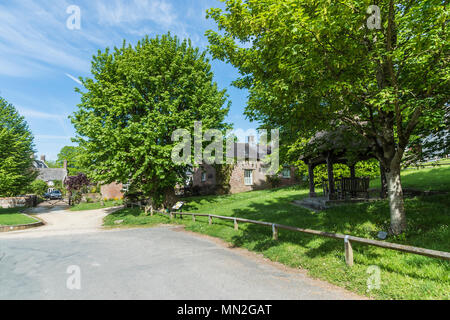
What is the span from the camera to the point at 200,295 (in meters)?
4.86

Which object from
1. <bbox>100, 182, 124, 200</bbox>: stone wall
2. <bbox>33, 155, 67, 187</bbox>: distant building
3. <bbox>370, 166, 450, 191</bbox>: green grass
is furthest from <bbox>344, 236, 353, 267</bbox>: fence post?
<bbox>33, 155, 67, 187</bbox>: distant building

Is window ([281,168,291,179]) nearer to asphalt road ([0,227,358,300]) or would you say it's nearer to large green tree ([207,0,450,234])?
asphalt road ([0,227,358,300])

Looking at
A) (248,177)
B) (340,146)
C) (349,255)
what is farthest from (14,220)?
(248,177)

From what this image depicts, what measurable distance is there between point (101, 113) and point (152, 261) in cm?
1499

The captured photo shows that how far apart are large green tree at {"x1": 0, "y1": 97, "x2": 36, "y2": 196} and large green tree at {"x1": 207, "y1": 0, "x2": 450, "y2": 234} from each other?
79.2ft

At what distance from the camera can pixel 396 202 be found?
7.34 metres

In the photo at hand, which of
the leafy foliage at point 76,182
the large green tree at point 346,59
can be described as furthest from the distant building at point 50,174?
the large green tree at point 346,59

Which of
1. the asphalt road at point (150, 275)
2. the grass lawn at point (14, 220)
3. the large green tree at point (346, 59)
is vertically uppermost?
Answer: the large green tree at point (346, 59)

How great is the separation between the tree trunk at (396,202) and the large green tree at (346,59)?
0.08 feet

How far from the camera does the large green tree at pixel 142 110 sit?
17062mm

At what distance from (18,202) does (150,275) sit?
3825 centimetres

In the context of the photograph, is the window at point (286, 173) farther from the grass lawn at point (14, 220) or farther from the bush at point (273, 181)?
the grass lawn at point (14, 220)

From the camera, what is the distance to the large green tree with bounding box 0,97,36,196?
22.3 meters

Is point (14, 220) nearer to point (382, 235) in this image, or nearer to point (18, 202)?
point (18, 202)
